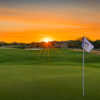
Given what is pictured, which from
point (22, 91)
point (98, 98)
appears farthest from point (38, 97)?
point (98, 98)

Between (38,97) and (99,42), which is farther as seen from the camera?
(99,42)

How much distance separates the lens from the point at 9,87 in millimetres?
8453

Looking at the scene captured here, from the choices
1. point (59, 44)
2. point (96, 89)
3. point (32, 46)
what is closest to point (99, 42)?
point (59, 44)

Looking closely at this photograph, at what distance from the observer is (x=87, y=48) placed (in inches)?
283

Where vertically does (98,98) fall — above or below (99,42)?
below

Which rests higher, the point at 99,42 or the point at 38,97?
the point at 99,42

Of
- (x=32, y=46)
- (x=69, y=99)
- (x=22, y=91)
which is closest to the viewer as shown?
(x=69, y=99)

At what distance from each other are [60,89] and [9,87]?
8.47ft

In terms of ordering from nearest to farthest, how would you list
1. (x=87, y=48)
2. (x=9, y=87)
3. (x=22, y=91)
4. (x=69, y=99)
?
(x=69, y=99), (x=87, y=48), (x=22, y=91), (x=9, y=87)

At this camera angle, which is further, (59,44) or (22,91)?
(59,44)

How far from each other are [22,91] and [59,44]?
36.5 metres

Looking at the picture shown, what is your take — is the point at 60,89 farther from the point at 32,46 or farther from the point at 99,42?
the point at 99,42

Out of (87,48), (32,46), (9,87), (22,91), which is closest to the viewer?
(87,48)

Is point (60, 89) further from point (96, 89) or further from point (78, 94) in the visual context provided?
point (96, 89)
